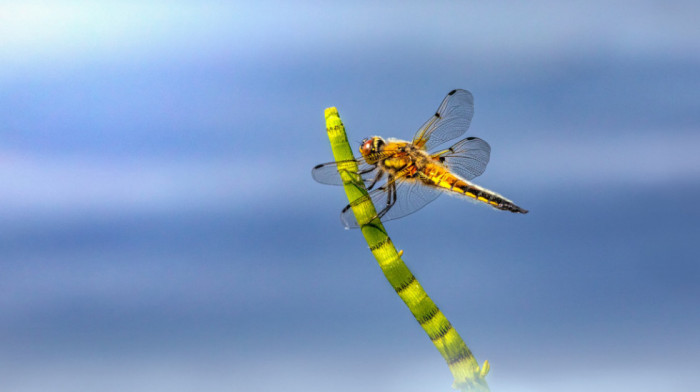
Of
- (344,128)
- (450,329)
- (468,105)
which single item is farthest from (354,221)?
(468,105)

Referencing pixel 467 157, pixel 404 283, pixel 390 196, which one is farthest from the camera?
pixel 467 157

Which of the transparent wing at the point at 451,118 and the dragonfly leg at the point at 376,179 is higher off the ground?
the transparent wing at the point at 451,118

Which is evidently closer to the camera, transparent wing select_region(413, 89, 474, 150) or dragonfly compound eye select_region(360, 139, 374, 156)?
dragonfly compound eye select_region(360, 139, 374, 156)

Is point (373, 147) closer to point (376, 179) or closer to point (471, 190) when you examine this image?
point (376, 179)

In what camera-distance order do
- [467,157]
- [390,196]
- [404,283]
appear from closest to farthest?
[404,283] → [390,196] → [467,157]

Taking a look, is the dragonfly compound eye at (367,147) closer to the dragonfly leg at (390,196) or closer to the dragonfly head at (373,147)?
the dragonfly head at (373,147)

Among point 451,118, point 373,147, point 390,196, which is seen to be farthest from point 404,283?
point 451,118

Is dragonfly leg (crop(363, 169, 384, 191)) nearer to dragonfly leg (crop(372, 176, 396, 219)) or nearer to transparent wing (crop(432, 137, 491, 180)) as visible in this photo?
dragonfly leg (crop(372, 176, 396, 219))

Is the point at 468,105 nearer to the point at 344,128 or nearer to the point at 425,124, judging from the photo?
the point at 425,124
